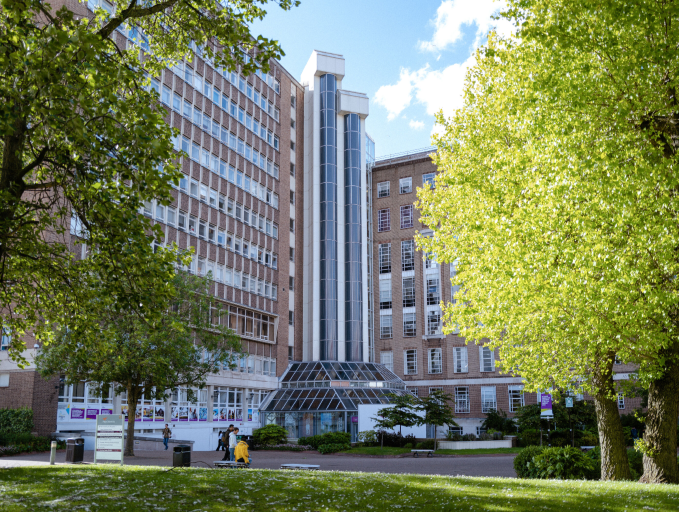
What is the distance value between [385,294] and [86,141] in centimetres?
6134

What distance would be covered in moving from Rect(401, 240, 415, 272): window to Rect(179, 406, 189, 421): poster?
3101 centimetres

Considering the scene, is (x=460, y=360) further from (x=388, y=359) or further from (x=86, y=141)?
(x=86, y=141)

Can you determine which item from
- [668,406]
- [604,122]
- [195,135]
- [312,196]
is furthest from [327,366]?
[604,122]

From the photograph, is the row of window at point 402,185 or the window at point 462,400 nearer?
the window at point 462,400

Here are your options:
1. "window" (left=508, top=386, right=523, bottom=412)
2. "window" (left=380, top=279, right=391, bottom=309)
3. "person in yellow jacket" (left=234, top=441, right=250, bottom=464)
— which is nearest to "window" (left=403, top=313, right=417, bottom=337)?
"window" (left=380, top=279, right=391, bottom=309)

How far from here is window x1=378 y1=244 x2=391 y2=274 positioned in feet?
230

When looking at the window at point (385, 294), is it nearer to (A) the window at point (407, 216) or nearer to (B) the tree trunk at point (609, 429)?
(A) the window at point (407, 216)

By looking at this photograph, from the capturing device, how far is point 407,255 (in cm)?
6919

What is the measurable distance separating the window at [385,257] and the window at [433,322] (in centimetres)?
694

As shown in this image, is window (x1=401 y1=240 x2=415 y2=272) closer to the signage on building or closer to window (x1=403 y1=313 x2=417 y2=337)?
window (x1=403 y1=313 x2=417 y2=337)

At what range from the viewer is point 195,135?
49281 millimetres

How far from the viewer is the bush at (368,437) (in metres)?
43.5

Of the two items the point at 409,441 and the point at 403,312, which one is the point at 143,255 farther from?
the point at 403,312

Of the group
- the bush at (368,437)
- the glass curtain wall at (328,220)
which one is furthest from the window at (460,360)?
the bush at (368,437)
